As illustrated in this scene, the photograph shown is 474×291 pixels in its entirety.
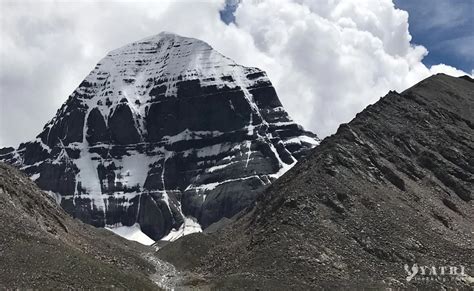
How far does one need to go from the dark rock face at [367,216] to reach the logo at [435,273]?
0.34 meters

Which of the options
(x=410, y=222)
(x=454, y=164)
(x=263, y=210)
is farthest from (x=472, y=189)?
(x=263, y=210)

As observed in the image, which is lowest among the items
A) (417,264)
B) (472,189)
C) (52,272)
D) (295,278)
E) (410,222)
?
(52,272)

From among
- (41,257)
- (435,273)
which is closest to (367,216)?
(435,273)

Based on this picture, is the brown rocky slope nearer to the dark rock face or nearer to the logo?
the dark rock face

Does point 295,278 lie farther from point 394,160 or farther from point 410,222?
point 394,160

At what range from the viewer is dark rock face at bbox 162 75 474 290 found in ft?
236

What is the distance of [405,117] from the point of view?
125 metres

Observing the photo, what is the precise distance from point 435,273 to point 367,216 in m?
13.2

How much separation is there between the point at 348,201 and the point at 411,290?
20.7m

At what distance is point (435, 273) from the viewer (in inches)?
2876

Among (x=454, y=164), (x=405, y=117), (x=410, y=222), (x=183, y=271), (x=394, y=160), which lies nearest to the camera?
(x=410, y=222)

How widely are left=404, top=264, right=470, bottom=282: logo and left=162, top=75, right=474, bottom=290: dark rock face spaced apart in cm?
34

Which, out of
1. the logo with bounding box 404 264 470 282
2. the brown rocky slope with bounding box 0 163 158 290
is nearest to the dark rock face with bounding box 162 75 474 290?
the logo with bounding box 404 264 470 282

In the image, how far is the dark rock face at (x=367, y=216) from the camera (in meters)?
72.0
